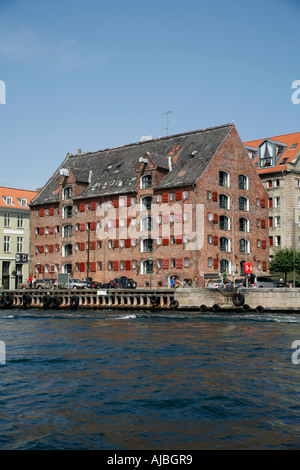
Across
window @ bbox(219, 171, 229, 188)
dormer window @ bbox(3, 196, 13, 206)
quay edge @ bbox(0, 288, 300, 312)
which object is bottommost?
quay edge @ bbox(0, 288, 300, 312)

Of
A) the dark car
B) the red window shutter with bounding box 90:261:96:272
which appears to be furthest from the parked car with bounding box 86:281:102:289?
the red window shutter with bounding box 90:261:96:272

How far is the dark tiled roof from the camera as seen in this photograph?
73688 mm

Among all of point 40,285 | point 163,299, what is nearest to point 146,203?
point 40,285

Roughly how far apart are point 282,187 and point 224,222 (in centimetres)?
1824

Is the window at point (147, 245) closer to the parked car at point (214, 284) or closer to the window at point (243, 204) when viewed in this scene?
the parked car at point (214, 284)

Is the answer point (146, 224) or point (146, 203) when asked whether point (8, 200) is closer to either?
point (146, 203)

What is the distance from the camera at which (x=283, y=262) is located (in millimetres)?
78188

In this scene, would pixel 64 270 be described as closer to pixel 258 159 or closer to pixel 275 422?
pixel 258 159

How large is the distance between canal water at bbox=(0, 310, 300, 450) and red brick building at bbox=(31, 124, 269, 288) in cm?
3908

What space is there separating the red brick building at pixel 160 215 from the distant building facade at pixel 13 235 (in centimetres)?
1152

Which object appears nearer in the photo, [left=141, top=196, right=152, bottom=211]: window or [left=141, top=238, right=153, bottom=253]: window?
[left=141, top=238, right=153, bottom=253]: window

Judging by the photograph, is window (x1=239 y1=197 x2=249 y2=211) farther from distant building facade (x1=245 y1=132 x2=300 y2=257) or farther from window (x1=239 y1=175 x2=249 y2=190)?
distant building facade (x1=245 y1=132 x2=300 y2=257)

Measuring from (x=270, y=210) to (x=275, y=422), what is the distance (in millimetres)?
76980

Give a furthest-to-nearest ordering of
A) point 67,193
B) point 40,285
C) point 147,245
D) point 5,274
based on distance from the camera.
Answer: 1. point 5,274
2. point 67,193
3. point 40,285
4. point 147,245
